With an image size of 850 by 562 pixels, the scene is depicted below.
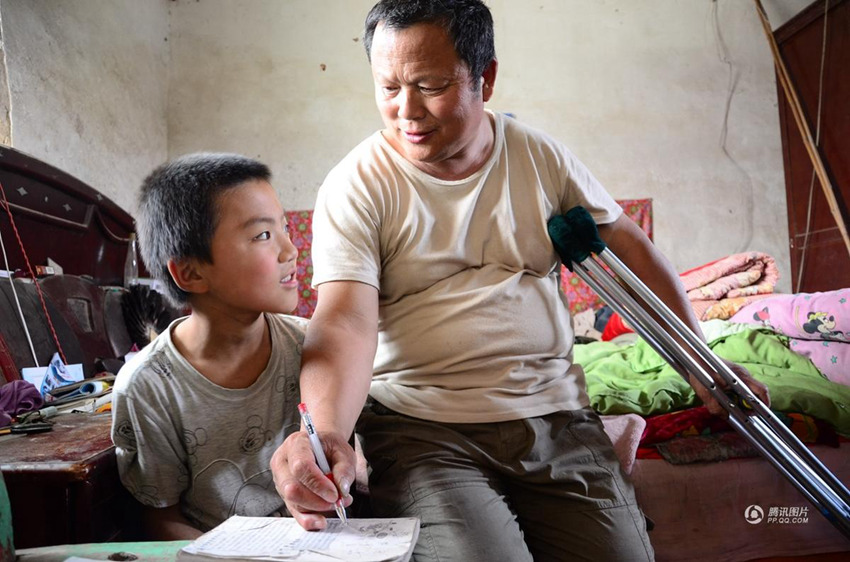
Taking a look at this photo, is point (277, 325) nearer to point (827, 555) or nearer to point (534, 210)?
point (534, 210)

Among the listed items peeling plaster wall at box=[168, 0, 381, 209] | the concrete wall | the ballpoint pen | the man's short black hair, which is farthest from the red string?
peeling plaster wall at box=[168, 0, 381, 209]

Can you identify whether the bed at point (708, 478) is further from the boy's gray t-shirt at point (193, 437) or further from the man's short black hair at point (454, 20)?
the man's short black hair at point (454, 20)

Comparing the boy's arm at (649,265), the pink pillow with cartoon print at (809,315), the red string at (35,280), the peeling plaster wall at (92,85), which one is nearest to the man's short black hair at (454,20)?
the boy's arm at (649,265)

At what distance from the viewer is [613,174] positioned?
4.36 metres

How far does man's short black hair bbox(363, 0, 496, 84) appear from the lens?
115 cm

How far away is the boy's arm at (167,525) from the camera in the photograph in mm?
1056

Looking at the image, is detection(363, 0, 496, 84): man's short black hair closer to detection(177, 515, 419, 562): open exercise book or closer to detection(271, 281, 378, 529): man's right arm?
detection(271, 281, 378, 529): man's right arm

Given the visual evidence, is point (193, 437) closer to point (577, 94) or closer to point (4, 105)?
point (4, 105)

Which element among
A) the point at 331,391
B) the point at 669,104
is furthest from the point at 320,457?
the point at 669,104

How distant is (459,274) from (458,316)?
10 cm

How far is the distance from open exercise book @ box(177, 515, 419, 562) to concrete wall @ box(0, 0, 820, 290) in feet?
12.5

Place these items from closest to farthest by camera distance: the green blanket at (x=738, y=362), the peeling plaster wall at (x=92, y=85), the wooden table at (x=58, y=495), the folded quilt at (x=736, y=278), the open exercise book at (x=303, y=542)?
the open exercise book at (x=303, y=542), the wooden table at (x=58, y=495), the green blanket at (x=738, y=362), the peeling plaster wall at (x=92, y=85), the folded quilt at (x=736, y=278)

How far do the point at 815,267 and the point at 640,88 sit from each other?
5.58 ft

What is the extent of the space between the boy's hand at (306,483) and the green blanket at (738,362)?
1.15 meters
